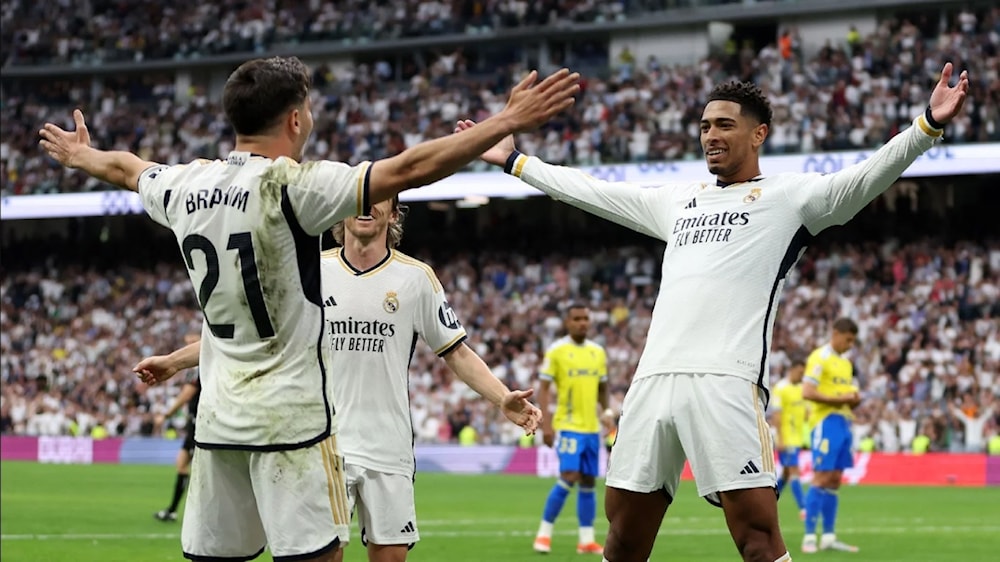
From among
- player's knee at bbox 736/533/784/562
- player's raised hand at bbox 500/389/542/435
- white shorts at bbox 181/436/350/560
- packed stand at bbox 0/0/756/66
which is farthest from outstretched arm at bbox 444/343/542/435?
packed stand at bbox 0/0/756/66


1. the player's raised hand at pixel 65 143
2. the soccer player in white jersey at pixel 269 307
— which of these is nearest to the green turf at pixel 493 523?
the player's raised hand at pixel 65 143

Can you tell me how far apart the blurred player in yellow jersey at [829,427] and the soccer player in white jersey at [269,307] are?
34.1 ft

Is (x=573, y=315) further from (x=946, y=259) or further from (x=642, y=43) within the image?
(x=642, y=43)

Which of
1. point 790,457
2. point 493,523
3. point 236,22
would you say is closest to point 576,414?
point 493,523

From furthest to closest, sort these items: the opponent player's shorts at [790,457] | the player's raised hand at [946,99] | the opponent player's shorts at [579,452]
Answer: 1. the opponent player's shorts at [790,457]
2. the opponent player's shorts at [579,452]
3. the player's raised hand at [946,99]

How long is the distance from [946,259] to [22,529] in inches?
885

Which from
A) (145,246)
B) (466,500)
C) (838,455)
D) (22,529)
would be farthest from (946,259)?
(145,246)

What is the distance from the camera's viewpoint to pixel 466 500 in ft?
77.5

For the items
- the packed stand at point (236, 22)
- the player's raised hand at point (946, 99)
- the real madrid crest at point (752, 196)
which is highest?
the packed stand at point (236, 22)

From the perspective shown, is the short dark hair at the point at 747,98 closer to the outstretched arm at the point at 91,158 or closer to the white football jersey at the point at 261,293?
the white football jersey at the point at 261,293

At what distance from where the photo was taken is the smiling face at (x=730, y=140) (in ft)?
23.0

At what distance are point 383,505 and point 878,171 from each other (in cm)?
302

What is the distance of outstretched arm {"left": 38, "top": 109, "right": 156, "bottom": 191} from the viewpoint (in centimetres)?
587

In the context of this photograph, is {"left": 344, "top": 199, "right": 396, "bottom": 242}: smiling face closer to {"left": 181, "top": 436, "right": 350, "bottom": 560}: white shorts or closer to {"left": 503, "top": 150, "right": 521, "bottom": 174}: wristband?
{"left": 503, "top": 150, "right": 521, "bottom": 174}: wristband
